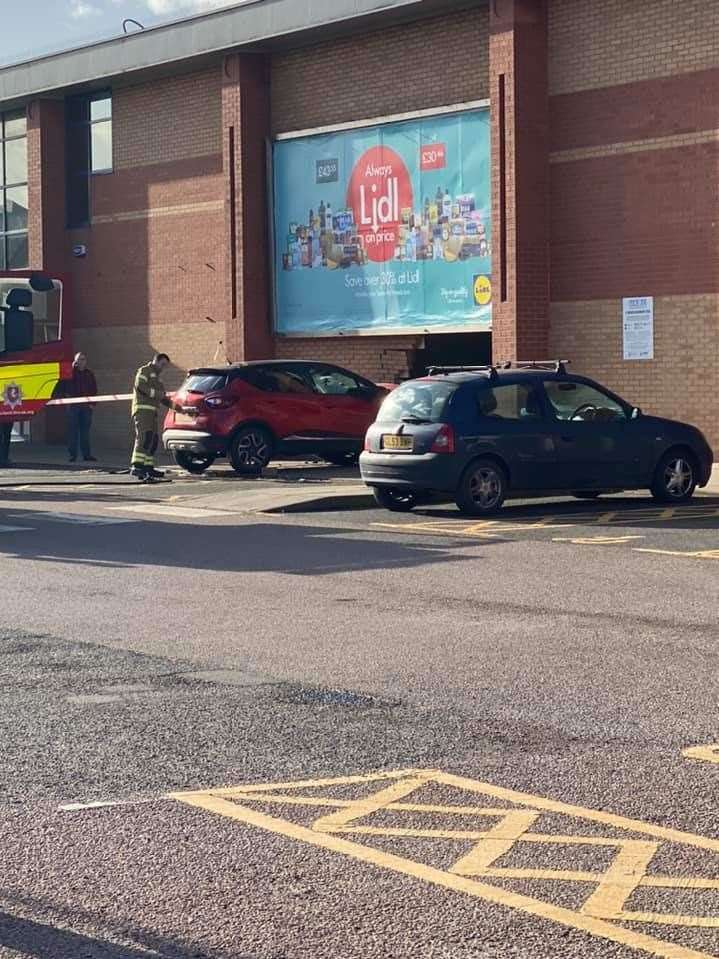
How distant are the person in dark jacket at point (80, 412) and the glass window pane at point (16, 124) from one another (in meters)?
8.71

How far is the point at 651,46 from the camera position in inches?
996

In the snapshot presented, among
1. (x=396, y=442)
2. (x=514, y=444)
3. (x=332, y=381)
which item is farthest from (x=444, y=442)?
(x=332, y=381)

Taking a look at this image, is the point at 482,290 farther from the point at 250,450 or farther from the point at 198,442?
the point at 198,442

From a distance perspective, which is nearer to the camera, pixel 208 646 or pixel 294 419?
pixel 208 646

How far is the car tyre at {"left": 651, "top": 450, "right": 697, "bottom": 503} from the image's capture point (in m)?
18.8

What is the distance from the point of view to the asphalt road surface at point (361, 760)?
4.67 m

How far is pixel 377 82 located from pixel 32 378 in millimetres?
8156

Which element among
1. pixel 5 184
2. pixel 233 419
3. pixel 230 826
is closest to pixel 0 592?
pixel 230 826

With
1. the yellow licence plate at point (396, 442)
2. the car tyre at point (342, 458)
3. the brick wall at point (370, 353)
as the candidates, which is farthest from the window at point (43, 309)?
the yellow licence plate at point (396, 442)

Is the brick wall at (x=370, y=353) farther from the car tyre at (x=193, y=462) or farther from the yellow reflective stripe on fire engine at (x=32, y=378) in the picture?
the car tyre at (x=193, y=462)

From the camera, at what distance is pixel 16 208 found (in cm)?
3734

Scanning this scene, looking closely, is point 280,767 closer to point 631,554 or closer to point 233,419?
point 631,554

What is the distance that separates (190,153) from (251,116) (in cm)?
228

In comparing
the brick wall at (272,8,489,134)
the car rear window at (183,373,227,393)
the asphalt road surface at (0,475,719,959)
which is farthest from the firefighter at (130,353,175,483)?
the asphalt road surface at (0,475,719,959)
